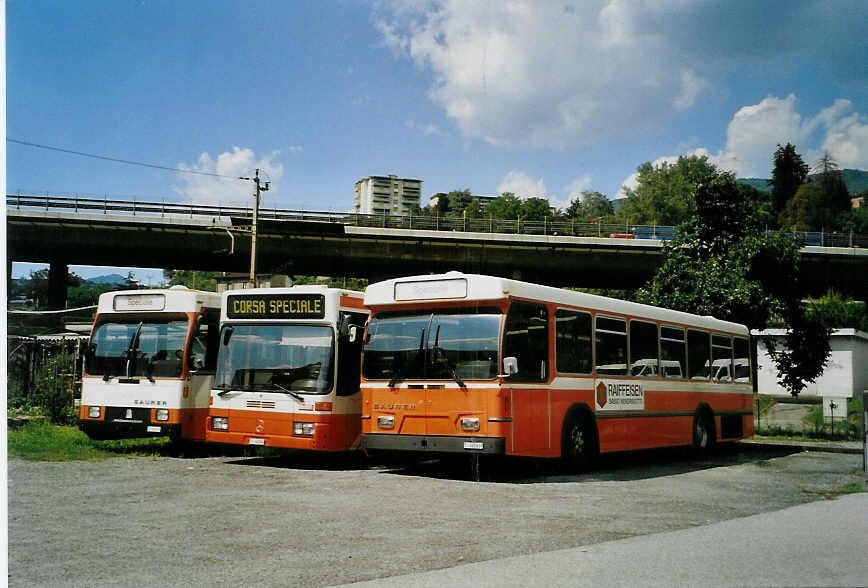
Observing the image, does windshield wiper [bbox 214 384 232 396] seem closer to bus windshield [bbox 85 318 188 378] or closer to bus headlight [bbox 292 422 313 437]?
bus windshield [bbox 85 318 188 378]

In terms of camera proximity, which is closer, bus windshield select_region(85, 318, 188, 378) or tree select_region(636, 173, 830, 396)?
bus windshield select_region(85, 318, 188, 378)

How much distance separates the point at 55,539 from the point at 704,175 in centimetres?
1975

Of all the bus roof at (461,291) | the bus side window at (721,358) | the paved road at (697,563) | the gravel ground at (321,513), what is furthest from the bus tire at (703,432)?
the paved road at (697,563)

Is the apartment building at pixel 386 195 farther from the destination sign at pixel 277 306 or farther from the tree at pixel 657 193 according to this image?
the destination sign at pixel 277 306

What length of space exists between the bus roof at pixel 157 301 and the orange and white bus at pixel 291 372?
3.93ft

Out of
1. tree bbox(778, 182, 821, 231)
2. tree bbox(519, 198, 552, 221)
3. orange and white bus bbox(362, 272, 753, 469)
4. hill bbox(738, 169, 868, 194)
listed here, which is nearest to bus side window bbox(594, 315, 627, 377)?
orange and white bus bbox(362, 272, 753, 469)

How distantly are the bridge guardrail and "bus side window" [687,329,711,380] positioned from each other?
459 centimetres

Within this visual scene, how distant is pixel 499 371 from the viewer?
11367 mm

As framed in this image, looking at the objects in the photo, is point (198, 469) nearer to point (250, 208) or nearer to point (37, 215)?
point (37, 215)

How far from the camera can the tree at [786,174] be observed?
14094mm

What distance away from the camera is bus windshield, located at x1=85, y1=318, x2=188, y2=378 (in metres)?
14.6

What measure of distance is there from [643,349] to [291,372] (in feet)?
19.9

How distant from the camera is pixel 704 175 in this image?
23.1 m

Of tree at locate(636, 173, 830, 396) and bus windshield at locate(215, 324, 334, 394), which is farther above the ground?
tree at locate(636, 173, 830, 396)
